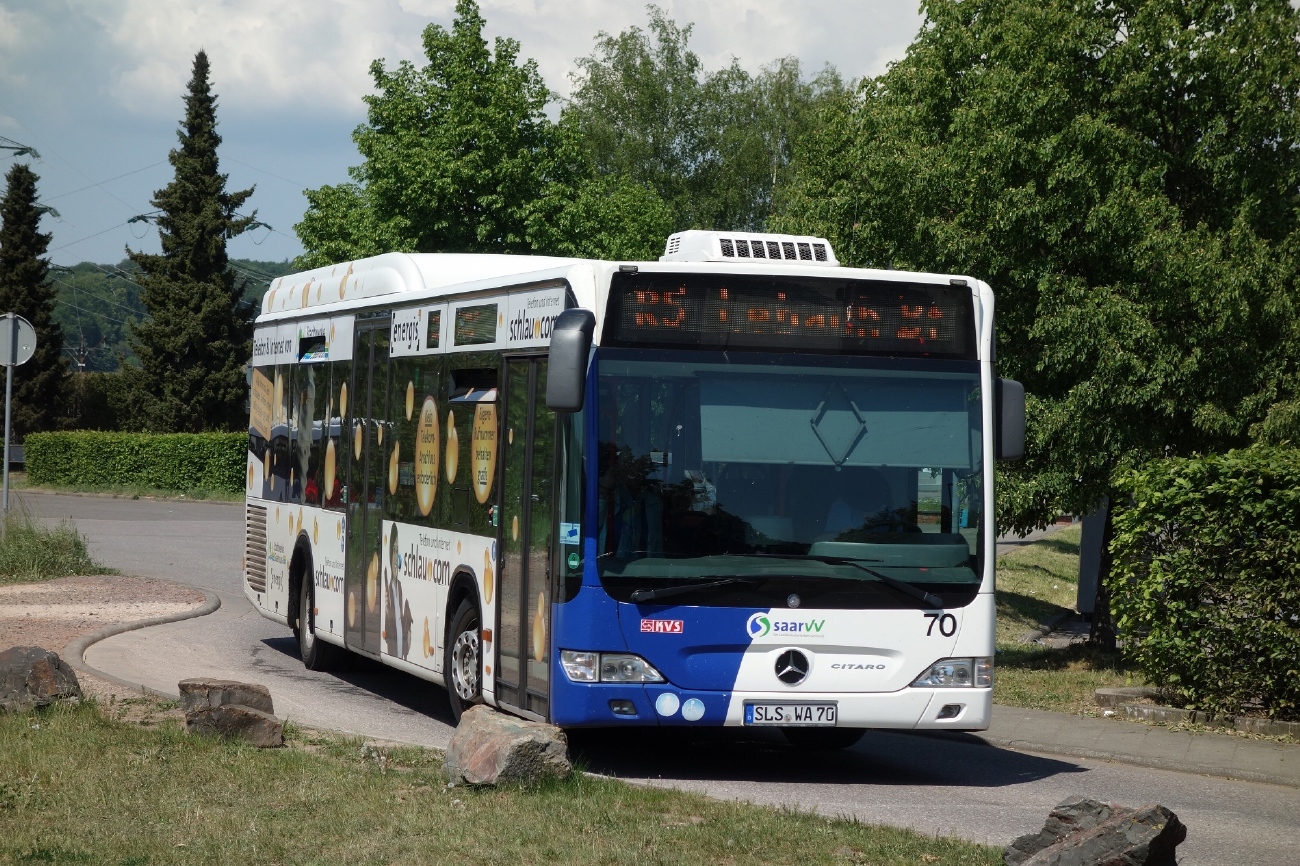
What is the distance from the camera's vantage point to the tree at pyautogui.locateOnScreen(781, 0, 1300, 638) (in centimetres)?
1485

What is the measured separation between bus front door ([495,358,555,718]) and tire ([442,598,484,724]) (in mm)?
537

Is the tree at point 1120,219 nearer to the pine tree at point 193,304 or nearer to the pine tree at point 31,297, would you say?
the pine tree at point 193,304

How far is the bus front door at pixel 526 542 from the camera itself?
9641mm

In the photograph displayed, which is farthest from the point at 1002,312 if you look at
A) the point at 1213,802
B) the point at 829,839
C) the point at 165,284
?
the point at 165,284

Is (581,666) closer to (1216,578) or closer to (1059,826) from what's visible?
(1059,826)

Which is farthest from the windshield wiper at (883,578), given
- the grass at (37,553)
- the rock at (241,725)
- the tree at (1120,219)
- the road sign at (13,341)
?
the road sign at (13,341)

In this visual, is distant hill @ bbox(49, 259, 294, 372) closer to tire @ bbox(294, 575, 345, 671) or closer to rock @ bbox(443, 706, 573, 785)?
tire @ bbox(294, 575, 345, 671)

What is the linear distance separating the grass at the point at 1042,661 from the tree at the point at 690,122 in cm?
3220

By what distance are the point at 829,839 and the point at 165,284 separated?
192 ft

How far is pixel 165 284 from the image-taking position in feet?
204

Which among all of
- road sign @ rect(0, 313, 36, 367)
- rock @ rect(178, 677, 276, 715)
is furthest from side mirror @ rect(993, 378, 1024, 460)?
road sign @ rect(0, 313, 36, 367)

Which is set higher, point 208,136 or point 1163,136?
point 208,136

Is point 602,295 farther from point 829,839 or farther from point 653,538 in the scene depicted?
point 829,839

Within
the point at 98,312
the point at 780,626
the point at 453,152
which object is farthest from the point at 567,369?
the point at 98,312
